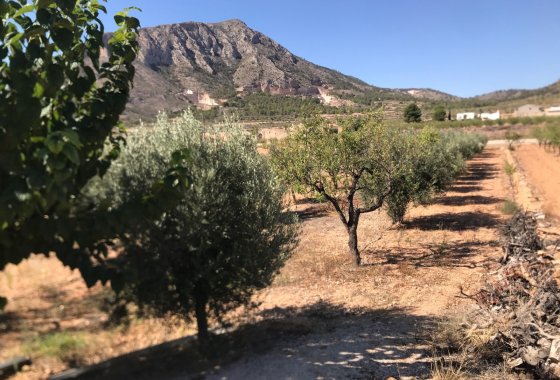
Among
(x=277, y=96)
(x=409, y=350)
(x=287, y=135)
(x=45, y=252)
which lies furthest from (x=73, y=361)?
(x=277, y=96)

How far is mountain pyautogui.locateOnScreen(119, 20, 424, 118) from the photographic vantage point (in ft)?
176

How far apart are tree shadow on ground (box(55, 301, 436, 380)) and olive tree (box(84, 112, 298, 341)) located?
48 centimetres

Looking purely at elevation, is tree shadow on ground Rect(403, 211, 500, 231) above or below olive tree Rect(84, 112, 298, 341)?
below

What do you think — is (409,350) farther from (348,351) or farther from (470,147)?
(470,147)

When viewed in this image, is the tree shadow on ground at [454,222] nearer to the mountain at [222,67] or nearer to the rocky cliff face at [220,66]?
the mountain at [222,67]

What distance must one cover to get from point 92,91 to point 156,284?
225 cm

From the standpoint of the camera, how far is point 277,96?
177 ft

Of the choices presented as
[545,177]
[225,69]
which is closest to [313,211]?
[545,177]

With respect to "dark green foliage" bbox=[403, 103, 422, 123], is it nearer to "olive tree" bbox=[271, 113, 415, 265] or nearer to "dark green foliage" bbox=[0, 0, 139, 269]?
"olive tree" bbox=[271, 113, 415, 265]

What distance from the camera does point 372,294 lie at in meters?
9.06

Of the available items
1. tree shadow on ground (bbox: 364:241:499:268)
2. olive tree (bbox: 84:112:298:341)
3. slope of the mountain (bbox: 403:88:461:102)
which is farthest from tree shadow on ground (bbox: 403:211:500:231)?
slope of the mountain (bbox: 403:88:461:102)

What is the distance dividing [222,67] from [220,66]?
0.61 m

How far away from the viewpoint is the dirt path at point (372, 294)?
5508 millimetres

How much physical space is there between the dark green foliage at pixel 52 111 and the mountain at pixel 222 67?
124 feet
